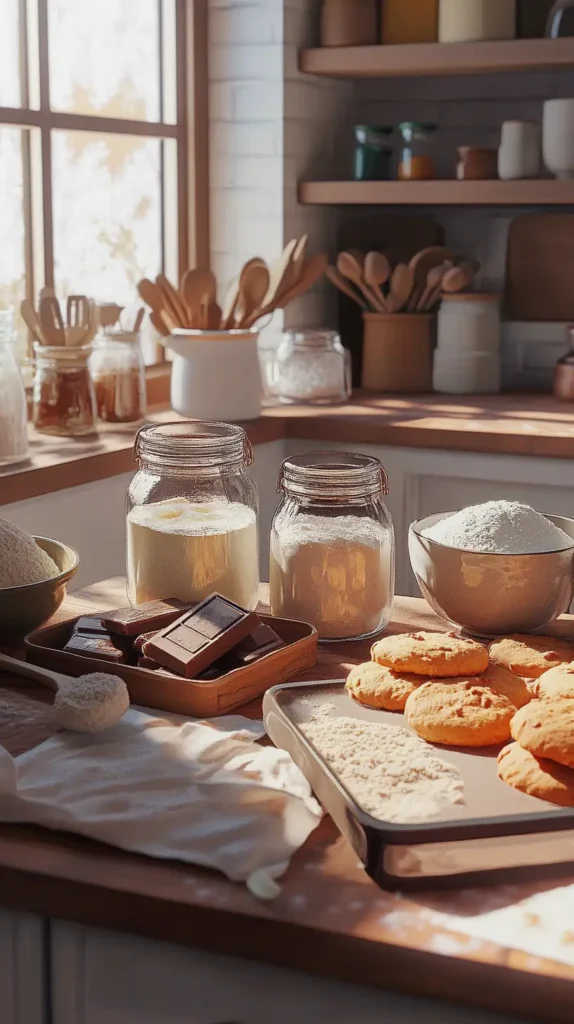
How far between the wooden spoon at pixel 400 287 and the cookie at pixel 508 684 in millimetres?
2066

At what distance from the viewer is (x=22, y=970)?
824 mm

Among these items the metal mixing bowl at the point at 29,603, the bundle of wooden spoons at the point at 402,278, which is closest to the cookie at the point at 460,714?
the metal mixing bowl at the point at 29,603

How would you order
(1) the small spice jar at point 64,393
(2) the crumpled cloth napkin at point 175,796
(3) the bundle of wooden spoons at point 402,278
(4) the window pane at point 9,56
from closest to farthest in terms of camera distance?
(2) the crumpled cloth napkin at point 175,796 → (1) the small spice jar at point 64,393 → (4) the window pane at point 9,56 → (3) the bundle of wooden spoons at point 402,278

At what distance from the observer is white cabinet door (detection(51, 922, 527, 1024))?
2.43ft

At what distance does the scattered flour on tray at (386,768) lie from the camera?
0.85 meters

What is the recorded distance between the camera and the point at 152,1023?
778mm

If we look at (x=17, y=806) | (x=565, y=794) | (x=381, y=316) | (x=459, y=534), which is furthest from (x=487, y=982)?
(x=381, y=316)

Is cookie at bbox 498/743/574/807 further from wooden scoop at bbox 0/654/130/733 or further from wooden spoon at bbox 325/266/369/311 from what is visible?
wooden spoon at bbox 325/266/369/311

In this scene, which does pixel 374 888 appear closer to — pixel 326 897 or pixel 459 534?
pixel 326 897

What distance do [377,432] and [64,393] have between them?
66 cm

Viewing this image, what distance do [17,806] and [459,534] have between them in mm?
568

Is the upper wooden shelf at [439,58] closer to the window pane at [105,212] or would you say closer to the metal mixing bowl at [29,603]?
the window pane at [105,212]

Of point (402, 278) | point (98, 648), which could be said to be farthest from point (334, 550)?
point (402, 278)

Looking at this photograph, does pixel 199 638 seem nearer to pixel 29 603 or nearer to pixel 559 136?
pixel 29 603
